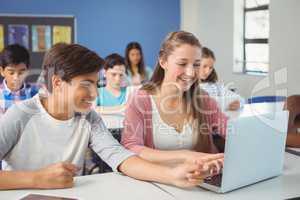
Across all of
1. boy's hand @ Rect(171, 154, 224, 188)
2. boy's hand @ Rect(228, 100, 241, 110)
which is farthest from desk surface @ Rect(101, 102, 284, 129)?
boy's hand @ Rect(171, 154, 224, 188)

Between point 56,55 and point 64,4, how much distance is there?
4.83 meters

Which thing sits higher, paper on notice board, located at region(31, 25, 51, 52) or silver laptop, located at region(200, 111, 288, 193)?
paper on notice board, located at region(31, 25, 51, 52)

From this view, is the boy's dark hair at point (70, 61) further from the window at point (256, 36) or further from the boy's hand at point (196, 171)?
the window at point (256, 36)

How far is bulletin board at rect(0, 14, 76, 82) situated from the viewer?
6.14m

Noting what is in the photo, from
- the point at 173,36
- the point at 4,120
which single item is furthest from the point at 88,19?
the point at 4,120

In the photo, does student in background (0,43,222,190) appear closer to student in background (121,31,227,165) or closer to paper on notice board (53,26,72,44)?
student in background (121,31,227,165)

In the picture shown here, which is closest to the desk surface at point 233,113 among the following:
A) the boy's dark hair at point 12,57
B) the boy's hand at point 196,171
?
the boy's dark hair at point 12,57

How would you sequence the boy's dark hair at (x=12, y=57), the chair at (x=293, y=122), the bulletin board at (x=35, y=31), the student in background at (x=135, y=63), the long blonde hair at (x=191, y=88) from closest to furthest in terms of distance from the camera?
1. the long blonde hair at (x=191, y=88)
2. the chair at (x=293, y=122)
3. the boy's dark hair at (x=12, y=57)
4. the student in background at (x=135, y=63)
5. the bulletin board at (x=35, y=31)

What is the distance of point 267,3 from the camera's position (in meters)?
5.57

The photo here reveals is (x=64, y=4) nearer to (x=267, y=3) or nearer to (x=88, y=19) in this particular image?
(x=88, y=19)

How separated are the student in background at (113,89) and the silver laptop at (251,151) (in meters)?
2.28

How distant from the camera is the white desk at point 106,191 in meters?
1.50

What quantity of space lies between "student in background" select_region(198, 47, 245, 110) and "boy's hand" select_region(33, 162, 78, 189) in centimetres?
207

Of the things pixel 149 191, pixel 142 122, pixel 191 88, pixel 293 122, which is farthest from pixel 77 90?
pixel 293 122
